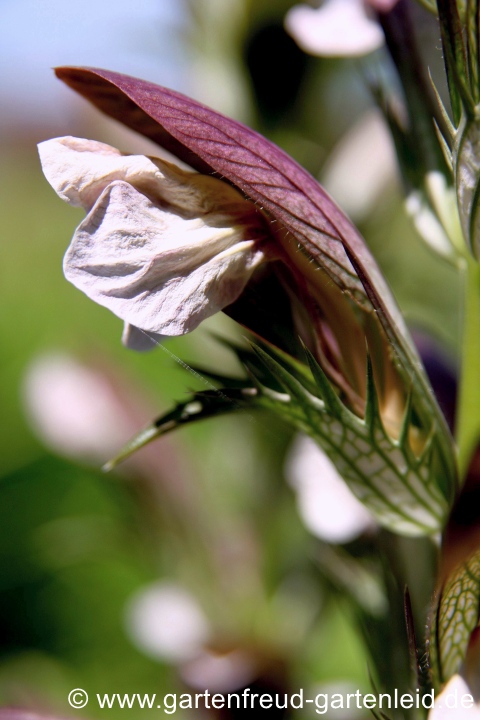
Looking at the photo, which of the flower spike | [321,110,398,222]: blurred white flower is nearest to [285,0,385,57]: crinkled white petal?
the flower spike

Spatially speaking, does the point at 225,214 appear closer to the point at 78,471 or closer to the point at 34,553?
the point at 34,553

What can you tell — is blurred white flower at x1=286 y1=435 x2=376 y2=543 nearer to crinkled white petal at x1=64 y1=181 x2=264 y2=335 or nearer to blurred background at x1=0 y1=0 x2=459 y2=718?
blurred background at x1=0 y1=0 x2=459 y2=718

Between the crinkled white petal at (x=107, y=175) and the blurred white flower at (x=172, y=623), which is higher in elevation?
the crinkled white petal at (x=107, y=175)

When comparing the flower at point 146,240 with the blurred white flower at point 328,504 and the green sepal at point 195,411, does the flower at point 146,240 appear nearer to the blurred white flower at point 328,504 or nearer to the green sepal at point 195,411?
the green sepal at point 195,411

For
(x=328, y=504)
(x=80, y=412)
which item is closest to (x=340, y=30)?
(x=328, y=504)

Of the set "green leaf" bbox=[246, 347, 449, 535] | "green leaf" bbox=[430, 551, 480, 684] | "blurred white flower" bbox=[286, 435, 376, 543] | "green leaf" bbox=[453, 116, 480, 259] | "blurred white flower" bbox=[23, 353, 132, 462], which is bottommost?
"blurred white flower" bbox=[23, 353, 132, 462]

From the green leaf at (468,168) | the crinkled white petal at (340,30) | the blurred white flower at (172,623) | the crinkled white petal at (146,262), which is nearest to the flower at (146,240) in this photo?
the crinkled white petal at (146,262)

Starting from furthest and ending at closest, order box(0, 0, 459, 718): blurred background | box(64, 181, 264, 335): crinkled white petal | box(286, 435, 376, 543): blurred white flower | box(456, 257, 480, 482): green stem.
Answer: box(0, 0, 459, 718): blurred background
box(286, 435, 376, 543): blurred white flower
box(456, 257, 480, 482): green stem
box(64, 181, 264, 335): crinkled white petal

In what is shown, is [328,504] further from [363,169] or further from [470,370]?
[363,169]
